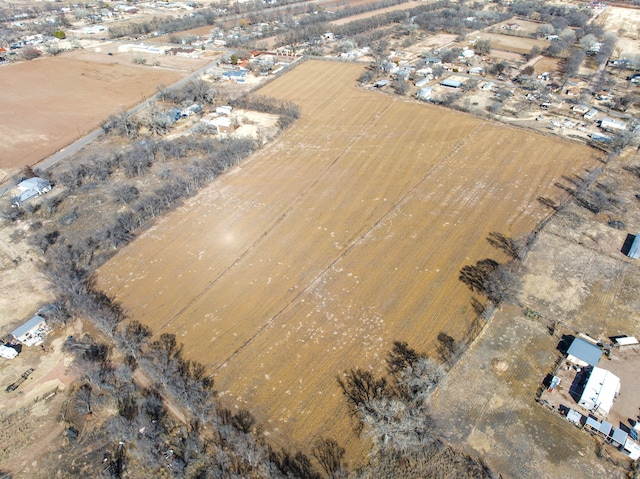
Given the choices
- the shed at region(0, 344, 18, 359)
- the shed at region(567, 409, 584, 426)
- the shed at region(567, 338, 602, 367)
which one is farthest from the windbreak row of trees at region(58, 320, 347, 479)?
the shed at region(567, 338, 602, 367)

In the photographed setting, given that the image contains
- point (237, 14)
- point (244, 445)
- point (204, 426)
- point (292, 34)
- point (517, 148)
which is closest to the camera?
point (244, 445)

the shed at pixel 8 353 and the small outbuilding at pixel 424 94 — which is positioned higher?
the small outbuilding at pixel 424 94

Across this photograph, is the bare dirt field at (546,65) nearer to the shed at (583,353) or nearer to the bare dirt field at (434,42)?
the bare dirt field at (434,42)

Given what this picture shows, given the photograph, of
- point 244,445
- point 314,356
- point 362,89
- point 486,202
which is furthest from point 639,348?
point 362,89

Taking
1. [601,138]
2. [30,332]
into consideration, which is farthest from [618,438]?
[601,138]

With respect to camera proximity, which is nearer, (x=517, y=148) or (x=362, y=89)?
(x=517, y=148)

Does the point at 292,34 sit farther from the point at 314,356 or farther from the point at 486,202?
the point at 314,356

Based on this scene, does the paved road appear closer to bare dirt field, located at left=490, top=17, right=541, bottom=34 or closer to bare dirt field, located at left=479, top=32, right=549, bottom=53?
bare dirt field, located at left=479, top=32, right=549, bottom=53

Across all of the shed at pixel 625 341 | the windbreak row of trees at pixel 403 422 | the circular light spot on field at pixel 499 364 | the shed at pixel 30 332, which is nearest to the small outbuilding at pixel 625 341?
the shed at pixel 625 341
